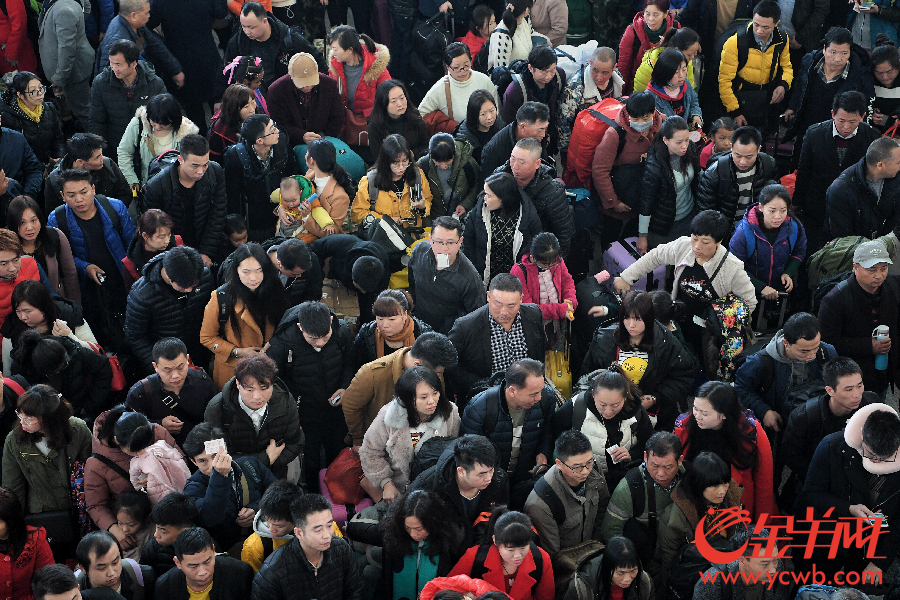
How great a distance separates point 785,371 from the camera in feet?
21.0

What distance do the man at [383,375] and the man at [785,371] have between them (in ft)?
6.12

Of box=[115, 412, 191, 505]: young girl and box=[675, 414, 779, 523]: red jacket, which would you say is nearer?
box=[115, 412, 191, 505]: young girl

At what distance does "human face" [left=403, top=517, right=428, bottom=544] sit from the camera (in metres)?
5.33

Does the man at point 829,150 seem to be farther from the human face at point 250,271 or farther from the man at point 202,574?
the man at point 202,574

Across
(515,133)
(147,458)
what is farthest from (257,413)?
(515,133)

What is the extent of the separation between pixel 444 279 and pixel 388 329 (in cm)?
74

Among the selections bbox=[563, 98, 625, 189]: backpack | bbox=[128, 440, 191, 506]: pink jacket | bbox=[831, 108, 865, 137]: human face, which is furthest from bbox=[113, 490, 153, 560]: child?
bbox=[831, 108, 865, 137]: human face

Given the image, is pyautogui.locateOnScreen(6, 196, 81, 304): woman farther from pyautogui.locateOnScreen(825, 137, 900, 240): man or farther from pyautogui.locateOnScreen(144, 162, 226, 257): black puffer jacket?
pyautogui.locateOnScreen(825, 137, 900, 240): man

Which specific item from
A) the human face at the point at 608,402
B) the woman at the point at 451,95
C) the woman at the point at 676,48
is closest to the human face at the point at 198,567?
the human face at the point at 608,402

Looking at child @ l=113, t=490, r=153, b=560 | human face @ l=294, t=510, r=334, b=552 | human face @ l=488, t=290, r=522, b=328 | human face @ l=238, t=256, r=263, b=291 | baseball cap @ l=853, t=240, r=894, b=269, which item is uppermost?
baseball cap @ l=853, t=240, r=894, b=269

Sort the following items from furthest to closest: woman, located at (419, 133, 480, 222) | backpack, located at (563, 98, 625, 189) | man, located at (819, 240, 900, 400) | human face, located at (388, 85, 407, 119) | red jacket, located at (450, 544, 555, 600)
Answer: human face, located at (388, 85, 407, 119)
backpack, located at (563, 98, 625, 189)
woman, located at (419, 133, 480, 222)
man, located at (819, 240, 900, 400)
red jacket, located at (450, 544, 555, 600)

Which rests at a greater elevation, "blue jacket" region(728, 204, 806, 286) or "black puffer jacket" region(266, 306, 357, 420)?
"blue jacket" region(728, 204, 806, 286)

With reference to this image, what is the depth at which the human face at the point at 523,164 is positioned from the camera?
7.42 m

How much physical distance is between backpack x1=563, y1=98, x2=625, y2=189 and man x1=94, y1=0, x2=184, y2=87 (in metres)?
3.70
